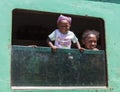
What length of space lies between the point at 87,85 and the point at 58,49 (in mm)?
394

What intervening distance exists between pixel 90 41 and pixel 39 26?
669 mm

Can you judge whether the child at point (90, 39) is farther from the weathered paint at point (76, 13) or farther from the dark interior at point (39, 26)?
the weathered paint at point (76, 13)

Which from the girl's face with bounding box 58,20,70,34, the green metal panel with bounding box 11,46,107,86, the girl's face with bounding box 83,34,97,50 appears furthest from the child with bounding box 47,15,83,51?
the girl's face with bounding box 83,34,97,50

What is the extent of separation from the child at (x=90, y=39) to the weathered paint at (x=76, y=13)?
0.53ft

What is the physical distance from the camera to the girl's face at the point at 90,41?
3648 mm

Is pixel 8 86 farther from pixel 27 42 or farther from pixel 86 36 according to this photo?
pixel 86 36

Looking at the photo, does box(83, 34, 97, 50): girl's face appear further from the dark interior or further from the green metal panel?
the green metal panel

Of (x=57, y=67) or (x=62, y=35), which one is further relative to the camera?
Result: (x=62, y=35)

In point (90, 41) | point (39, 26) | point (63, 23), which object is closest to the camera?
point (63, 23)

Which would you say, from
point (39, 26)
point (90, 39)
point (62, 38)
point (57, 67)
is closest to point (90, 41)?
point (90, 39)

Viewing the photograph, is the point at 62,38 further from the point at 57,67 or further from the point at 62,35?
the point at 57,67

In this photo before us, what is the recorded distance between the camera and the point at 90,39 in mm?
3697

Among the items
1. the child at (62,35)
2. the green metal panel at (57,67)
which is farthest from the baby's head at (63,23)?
the green metal panel at (57,67)

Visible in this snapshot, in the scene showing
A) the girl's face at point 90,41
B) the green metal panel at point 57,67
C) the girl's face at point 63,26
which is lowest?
the green metal panel at point 57,67
